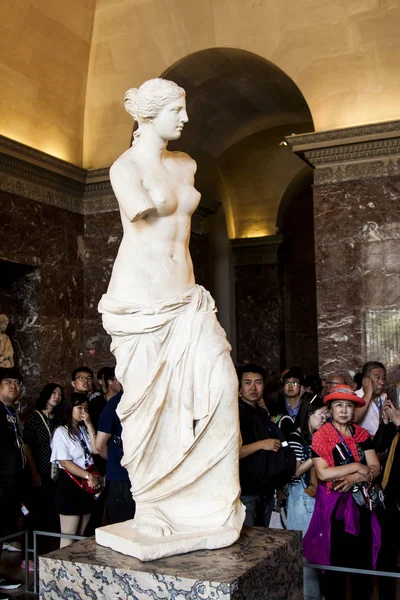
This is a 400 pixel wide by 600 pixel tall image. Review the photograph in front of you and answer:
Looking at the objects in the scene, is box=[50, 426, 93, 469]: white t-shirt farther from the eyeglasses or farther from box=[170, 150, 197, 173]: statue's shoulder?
box=[170, 150, 197, 173]: statue's shoulder

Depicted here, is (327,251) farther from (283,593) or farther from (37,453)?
(283,593)

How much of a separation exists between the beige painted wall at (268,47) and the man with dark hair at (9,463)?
535 centimetres

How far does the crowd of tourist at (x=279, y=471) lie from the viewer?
13.1ft

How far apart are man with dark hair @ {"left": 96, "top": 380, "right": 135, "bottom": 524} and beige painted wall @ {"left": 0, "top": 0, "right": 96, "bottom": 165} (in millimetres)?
5214

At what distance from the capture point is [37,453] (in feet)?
18.6

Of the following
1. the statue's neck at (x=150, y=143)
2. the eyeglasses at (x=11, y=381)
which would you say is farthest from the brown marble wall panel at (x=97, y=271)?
the statue's neck at (x=150, y=143)

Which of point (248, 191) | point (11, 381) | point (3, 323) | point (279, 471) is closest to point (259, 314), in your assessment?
point (248, 191)

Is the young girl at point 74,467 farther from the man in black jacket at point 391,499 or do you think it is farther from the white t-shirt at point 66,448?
the man in black jacket at point 391,499

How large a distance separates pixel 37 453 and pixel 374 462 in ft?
9.26

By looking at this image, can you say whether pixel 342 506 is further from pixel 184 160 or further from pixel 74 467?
pixel 184 160

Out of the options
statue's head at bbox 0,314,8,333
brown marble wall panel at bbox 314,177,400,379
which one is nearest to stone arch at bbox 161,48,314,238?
brown marble wall panel at bbox 314,177,400,379

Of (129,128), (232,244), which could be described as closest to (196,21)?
(129,128)

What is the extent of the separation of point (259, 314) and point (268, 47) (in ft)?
22.9

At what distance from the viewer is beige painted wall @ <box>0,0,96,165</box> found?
345 inches
